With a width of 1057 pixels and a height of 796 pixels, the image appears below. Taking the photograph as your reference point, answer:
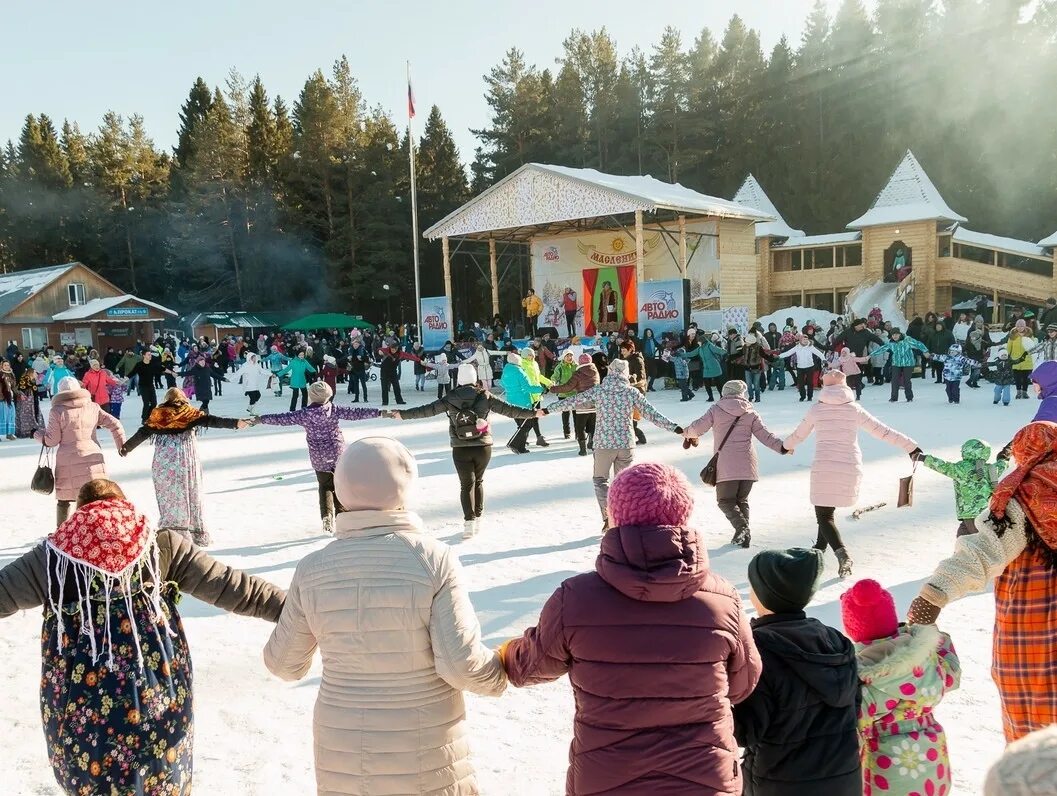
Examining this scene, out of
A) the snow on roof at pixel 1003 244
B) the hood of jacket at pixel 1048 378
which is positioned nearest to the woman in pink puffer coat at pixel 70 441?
the hood of jacket at pixel 1048 378

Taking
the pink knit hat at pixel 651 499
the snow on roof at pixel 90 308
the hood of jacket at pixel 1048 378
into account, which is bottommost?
the hood of jacket at pixel 1048 378

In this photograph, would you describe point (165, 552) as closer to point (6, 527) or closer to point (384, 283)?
point (6, 527)

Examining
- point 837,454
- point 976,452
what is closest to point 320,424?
point 837,454

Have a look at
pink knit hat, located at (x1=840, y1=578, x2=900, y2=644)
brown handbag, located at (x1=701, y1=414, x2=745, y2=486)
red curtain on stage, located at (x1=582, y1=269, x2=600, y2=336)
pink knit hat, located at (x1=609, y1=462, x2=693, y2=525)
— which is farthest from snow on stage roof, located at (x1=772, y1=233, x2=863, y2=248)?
pink knit hat, located at (x1=609, y1=462, x2=693, y2=525)

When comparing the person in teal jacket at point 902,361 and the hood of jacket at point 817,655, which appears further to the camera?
the person in teal jacket at point 902,361

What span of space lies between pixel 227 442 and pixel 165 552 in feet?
39.0

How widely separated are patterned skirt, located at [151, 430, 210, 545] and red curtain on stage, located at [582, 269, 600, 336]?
21596 mm

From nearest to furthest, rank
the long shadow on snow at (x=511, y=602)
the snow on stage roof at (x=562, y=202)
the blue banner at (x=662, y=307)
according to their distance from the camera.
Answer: the long shadow on snow at (x=511, y=602) < the blue banner at (x=662, y=307) < the snow on stage roof at (x=562, y=202)

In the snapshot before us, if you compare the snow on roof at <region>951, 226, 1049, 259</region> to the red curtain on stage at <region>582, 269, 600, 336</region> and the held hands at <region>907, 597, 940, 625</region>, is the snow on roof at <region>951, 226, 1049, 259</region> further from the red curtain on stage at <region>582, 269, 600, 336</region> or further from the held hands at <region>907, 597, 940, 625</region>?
the held hands at <region>907, 597, 940, 625</region>

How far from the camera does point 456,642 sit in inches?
77.8

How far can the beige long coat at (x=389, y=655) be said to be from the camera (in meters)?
1.98

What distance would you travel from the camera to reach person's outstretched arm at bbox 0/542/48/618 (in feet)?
7.03

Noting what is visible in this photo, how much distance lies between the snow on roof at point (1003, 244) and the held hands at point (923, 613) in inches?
A: 1206

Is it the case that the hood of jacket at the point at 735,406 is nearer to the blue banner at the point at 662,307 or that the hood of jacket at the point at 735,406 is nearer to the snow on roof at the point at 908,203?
the blue banner at the point at 662,307
